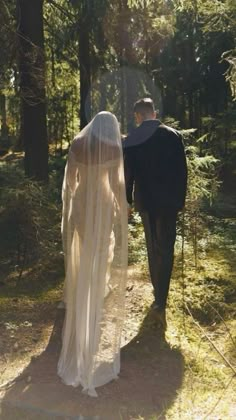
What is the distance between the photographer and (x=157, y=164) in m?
4.89

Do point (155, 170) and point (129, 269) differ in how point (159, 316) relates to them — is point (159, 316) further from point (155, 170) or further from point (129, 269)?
point (129, 269)

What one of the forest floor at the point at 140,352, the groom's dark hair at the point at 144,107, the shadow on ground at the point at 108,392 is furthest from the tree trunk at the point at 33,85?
the shadow on ground at the point at 108,392

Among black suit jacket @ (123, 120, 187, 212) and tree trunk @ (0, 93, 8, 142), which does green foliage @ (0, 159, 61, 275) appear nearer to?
black suit jacket @ (123, 120, 187, 212)

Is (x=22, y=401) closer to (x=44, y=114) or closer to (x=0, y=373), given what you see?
(x=0, y=373)

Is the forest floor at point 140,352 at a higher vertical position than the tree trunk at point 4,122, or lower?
lower

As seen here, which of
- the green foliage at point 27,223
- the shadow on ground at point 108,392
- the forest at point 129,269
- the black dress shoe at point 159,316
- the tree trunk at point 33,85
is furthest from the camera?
the tree trunk at point 33,85

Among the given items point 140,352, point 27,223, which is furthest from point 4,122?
point 140,352

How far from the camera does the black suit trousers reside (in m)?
5.07

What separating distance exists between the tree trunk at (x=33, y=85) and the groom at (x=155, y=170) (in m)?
3.53

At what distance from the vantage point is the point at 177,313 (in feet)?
18.0

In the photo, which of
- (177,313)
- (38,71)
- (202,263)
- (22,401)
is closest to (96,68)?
(38,71)

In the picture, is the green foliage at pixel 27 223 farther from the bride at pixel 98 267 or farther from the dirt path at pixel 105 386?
the bride at pixel 98 267

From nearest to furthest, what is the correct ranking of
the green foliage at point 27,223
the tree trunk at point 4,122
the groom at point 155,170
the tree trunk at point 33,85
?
the groom at point 155,170 → the green foliage at point 27,223 → the tree trunk at point 33,85 → the tree trunk at point 4,122

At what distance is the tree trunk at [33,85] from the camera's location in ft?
27.1
